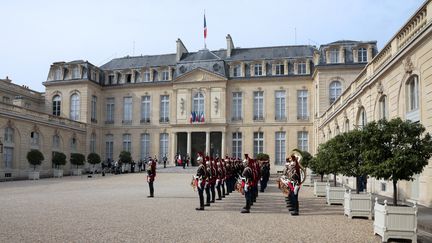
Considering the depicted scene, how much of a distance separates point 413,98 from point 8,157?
26635 mm

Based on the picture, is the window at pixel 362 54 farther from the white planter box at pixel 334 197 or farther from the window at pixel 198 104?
the white planter box at pixel 334 197

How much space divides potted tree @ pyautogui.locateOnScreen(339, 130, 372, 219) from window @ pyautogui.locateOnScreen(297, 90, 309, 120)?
30832mm

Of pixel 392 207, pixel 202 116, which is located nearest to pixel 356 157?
pixel 392 207

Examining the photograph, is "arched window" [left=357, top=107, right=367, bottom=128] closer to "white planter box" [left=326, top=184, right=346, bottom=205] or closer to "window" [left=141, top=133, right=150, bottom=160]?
"white planter box" [left=326, top=184, right=346, bottom=205]

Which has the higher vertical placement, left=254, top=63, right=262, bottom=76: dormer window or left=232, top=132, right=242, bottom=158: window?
left=254, top=63, right=262, bottom=76: dormer window

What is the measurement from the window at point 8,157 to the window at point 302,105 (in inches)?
977

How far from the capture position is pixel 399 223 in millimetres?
7836

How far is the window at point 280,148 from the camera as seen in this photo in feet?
141

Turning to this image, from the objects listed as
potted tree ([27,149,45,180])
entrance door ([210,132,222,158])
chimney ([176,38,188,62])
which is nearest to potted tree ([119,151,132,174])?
entrance door ([210,132,222,158])

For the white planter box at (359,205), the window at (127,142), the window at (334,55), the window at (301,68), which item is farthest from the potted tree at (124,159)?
the white planter box at (359,205)

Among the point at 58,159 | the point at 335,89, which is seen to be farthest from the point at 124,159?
the point at 335,89

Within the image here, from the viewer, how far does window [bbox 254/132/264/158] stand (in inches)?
1710

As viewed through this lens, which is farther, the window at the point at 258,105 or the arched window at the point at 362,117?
the window at the point at 258,105

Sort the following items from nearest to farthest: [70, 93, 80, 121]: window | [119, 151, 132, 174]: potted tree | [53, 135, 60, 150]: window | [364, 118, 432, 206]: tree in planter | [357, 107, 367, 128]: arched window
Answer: [364, 118, 432, 206]: tree in planter, [357, 107, 367, 128]: arched window, [53, 135, 60, 150]: window, [119, 151, 132, 174]: potted tree, [70, 93, 80, 121]: window
